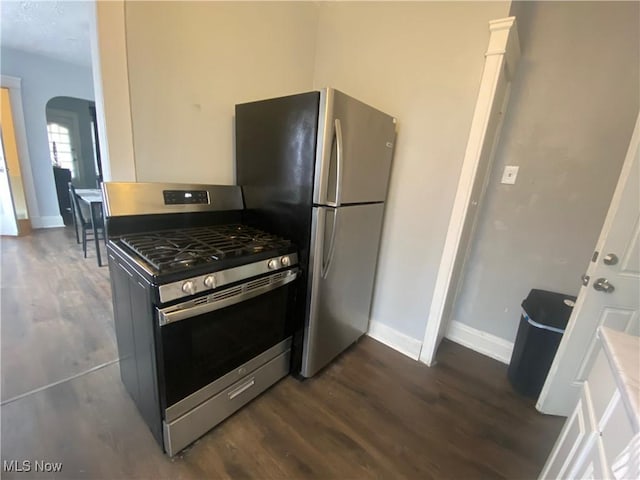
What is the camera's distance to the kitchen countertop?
1.93 feet

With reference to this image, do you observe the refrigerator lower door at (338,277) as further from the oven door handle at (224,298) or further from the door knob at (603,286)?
the door knob at (603,286)

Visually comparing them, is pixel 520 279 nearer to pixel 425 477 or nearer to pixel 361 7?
pixel 425 477

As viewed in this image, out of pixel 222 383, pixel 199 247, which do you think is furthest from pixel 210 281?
pixel 222 383

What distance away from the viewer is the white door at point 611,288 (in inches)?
51.2

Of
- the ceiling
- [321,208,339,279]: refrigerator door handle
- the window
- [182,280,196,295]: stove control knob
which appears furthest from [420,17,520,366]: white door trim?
the window

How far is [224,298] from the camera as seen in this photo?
1.21m

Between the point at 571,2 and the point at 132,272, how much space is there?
109 inches

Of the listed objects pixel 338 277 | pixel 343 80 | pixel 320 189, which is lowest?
pixel 338 277

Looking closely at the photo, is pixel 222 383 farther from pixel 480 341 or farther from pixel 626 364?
pixel 480 341

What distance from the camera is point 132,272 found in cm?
113

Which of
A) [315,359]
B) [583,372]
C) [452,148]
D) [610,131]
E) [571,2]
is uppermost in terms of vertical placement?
[571,2]

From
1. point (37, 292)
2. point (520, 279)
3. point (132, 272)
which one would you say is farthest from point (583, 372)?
point (37, 292)

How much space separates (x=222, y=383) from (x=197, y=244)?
68 centimetres
